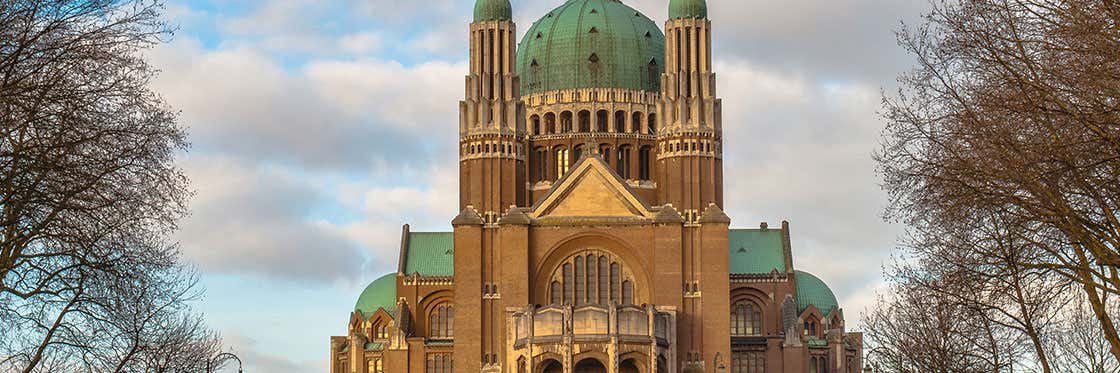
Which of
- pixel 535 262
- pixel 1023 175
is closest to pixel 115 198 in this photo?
pixel 1023 175

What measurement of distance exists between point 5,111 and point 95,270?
13.7 ft

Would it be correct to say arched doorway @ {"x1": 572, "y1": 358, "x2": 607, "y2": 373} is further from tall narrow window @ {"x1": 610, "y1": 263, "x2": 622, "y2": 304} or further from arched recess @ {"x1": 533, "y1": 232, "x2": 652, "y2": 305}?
arched recess @ {"x1": 533, "y1": 232, "x2": 652, "y2": 305}

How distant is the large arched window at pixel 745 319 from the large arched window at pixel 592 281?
1347 cm

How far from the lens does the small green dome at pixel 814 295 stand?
12512 centimetres

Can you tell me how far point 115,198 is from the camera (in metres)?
32.5

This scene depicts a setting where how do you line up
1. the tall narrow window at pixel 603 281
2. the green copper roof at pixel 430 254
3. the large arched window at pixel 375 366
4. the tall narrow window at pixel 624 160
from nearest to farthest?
1. the tall narrow window at pixel 603 281
2. the large arched window at pixel 375 366
3. the tall narrow window at pixel 624 160
4. the green copper roof at pixel 430 254

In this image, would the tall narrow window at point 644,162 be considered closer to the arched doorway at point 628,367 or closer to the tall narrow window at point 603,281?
the tall narrow window at point 603,281

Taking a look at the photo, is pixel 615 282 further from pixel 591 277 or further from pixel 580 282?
pixel 580 282

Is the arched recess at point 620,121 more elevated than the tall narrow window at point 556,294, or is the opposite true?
the arched recess at point 620,121

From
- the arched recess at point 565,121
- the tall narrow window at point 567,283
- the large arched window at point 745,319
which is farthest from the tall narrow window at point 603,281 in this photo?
the arched recess at point 565,121

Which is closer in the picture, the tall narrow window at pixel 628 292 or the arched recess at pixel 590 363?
the arched recess at pixel 590 363

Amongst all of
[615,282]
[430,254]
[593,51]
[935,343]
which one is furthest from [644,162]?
[935,343]

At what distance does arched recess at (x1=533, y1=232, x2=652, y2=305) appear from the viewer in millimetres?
108438

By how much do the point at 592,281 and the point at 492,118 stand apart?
12.3 meters
